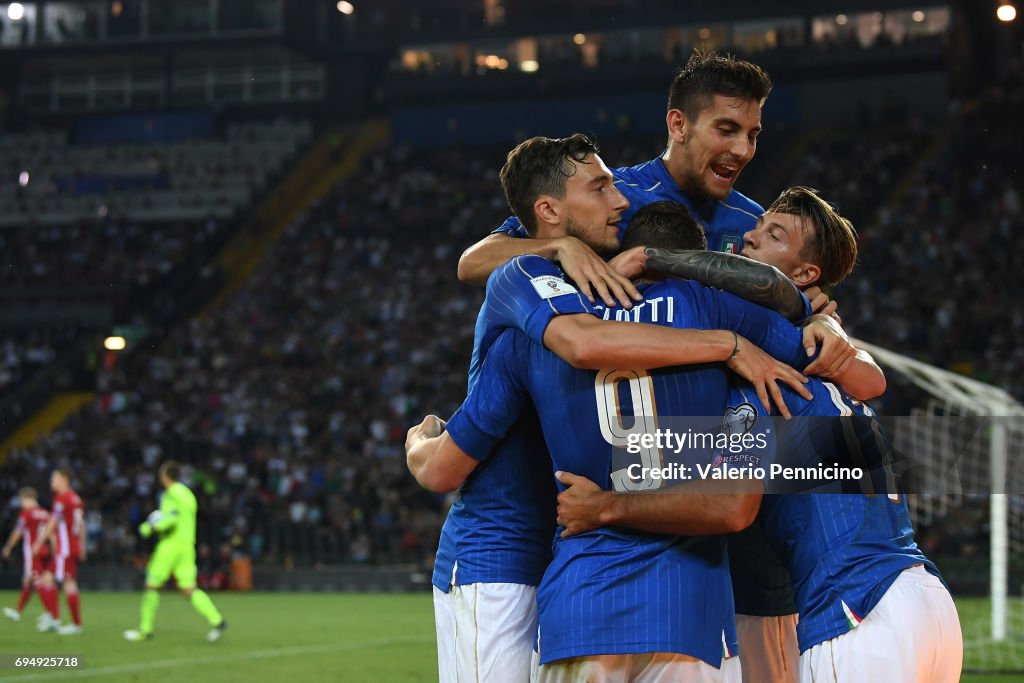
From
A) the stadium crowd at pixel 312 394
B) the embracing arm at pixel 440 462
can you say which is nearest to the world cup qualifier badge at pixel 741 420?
the embracing arm at pixel 440 462

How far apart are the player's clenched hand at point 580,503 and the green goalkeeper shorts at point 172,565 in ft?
41.5

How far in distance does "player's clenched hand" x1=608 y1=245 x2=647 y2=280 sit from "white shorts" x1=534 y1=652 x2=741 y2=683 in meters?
1.04

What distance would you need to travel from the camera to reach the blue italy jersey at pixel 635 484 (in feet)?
10.9

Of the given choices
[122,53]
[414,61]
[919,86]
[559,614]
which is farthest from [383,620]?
[122,53]

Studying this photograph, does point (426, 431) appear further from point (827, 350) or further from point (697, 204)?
point (697, 204)

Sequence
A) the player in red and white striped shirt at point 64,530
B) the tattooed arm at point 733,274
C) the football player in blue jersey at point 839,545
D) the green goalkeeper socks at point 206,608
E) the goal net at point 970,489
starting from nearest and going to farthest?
the football player in blue jersey at point 839,545 < the tattooed arm at point 733,274 < the goal net at point 970,489 < the green goalkeeper socks at point 206,608 < the player in red and white striped shirt at point 64,530

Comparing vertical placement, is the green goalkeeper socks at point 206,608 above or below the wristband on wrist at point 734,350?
below

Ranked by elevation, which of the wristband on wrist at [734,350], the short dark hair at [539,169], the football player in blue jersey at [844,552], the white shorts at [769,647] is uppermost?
the short dark hair at [539,169]

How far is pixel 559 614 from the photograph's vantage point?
3.40 meters

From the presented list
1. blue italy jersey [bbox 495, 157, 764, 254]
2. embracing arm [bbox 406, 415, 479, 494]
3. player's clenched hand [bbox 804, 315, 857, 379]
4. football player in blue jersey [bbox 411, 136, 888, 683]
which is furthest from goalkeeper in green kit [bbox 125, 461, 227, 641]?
player's clenched hand [bbox 804, 315, 857, 379]

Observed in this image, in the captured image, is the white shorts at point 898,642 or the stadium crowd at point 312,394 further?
the stadium crowd at point 312,394

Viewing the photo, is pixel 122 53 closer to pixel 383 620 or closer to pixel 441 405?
pixel 441 405

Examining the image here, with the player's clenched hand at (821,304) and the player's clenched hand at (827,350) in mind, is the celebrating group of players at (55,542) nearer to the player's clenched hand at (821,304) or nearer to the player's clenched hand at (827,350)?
the player's clenched hand at (821,304)

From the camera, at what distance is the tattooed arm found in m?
3.51
